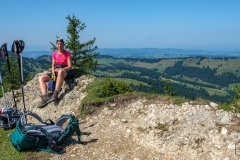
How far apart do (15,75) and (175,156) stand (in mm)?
41394

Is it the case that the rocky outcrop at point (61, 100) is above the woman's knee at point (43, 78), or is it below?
below

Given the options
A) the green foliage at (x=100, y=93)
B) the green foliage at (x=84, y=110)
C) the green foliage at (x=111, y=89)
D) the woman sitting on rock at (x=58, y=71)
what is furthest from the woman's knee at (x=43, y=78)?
the green foliage at (x=111, y=89)

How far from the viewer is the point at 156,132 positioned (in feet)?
25.7

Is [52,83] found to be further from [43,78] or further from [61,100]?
[61,100]

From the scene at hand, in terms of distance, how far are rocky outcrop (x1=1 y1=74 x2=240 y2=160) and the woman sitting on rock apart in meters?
2.49

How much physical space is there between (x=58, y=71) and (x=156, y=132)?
6247 millimetres

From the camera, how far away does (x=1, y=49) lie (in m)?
10.3

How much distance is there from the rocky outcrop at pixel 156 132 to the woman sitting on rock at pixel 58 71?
2488 mm

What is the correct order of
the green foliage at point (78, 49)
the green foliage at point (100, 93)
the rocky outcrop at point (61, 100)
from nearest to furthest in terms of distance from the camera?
the green foliage at point (100, 93), the rocky outcrop at point (61, 100), the green foliage at point (78, 49)

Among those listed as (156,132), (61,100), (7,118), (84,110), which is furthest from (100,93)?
(7,118)

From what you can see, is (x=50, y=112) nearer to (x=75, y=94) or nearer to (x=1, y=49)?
(x=75, y=94)

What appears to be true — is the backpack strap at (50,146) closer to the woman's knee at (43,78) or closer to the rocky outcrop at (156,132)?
the rocky outcrop at (156,132)

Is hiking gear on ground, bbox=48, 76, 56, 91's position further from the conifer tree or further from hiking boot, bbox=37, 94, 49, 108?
the conifer tree

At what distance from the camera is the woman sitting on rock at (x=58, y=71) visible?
1138 cm
